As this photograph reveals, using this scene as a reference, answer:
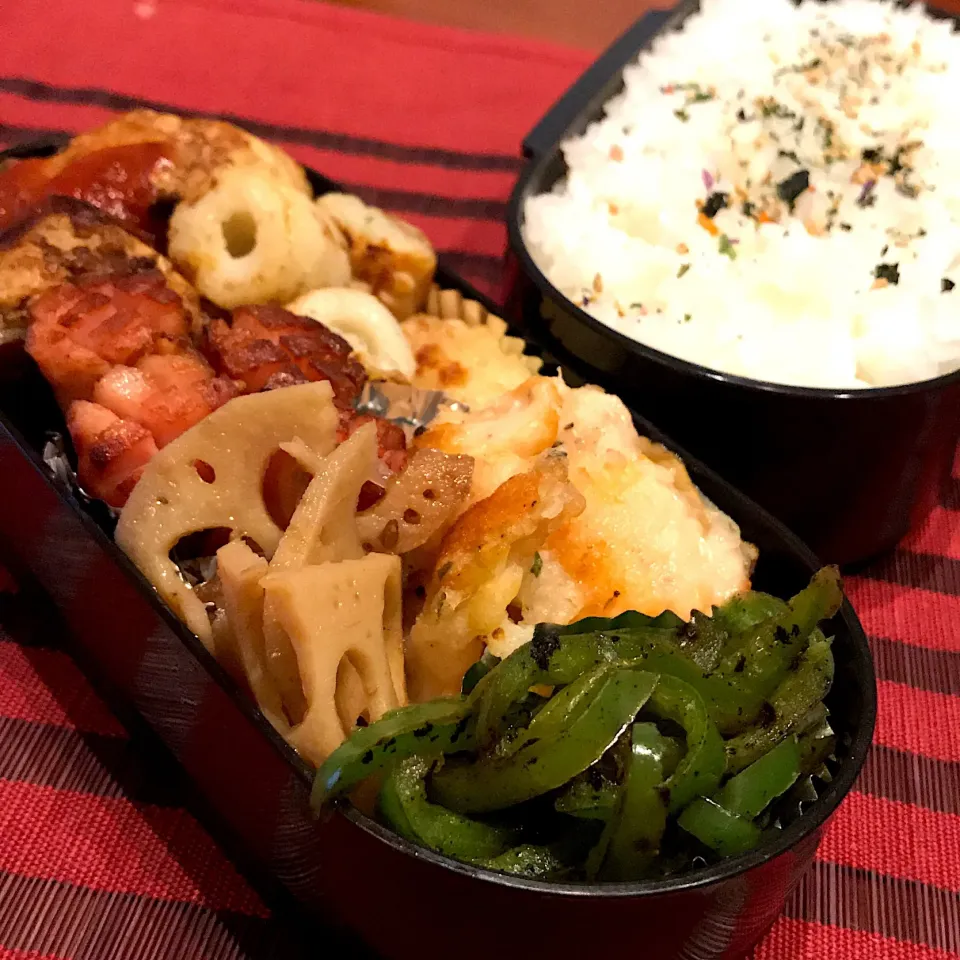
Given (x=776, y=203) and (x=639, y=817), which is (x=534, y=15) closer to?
(x=776, y=203)

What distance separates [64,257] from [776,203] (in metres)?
1.28

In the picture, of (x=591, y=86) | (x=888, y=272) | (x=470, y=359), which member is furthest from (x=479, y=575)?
(x=591, y=86)

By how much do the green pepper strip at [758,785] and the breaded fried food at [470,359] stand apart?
665 millimetres

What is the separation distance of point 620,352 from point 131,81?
1699mm

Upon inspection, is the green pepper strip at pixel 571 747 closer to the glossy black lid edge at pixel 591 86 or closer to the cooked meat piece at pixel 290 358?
the cooked meat piece at pixel 290 358

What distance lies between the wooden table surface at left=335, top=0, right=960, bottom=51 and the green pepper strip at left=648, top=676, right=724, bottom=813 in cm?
258

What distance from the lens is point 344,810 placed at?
845mm

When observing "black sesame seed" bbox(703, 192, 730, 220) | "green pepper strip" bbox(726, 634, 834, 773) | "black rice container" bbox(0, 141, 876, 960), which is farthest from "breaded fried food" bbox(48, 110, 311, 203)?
"green pepper strip" bbox(726, 634, 834, 773)

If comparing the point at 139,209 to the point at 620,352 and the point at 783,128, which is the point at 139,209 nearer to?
the point at 620,352

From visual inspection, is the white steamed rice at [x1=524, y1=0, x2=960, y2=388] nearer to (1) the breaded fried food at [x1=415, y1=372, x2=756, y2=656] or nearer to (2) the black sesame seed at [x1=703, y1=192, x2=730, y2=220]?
(2) the black sesame seed at [x1=703, y1=192, x2=730, y2=220]

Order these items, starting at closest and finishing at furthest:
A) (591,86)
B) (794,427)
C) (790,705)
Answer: (790,705) < (794,427) < (591,86)

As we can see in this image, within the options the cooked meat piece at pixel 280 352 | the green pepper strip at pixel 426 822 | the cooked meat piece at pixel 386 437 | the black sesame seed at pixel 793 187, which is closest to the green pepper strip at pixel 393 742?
the green pepper strip at pixel 426 822

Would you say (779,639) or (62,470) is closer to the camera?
(779,639)

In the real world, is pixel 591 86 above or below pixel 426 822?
above
